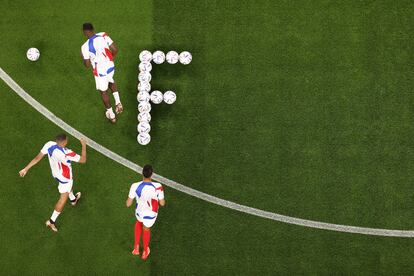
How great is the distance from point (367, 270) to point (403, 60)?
3.83 metres

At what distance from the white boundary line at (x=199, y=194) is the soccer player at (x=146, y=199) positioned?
43.7 inches

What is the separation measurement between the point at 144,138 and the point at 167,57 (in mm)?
1554

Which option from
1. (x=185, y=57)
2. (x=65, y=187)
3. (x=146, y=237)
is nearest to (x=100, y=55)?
(x=185, y=57)

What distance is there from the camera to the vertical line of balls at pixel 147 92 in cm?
942

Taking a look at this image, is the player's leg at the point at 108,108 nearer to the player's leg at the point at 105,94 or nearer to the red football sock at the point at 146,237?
the player's leg at the point at 105,94

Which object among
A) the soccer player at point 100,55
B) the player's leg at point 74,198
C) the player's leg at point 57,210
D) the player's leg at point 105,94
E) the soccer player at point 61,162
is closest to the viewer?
the soccer player at point 61,162

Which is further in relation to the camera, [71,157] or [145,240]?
[145,240]

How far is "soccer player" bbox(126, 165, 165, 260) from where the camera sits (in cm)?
783

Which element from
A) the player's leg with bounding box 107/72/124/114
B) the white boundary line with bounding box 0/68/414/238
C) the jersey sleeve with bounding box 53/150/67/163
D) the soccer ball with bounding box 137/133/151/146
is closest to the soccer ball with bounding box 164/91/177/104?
the soccer ball with bounding box 137/133/151/146

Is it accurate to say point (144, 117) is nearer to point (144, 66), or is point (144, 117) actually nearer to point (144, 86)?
point (144, 86)

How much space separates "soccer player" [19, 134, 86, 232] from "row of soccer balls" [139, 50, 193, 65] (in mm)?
2066

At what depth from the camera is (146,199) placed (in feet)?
26.1

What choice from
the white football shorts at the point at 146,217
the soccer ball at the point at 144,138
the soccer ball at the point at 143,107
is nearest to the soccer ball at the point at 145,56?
the soccer ball at the point at 143,107

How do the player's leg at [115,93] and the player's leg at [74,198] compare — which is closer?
the player's leg at [115,93]
